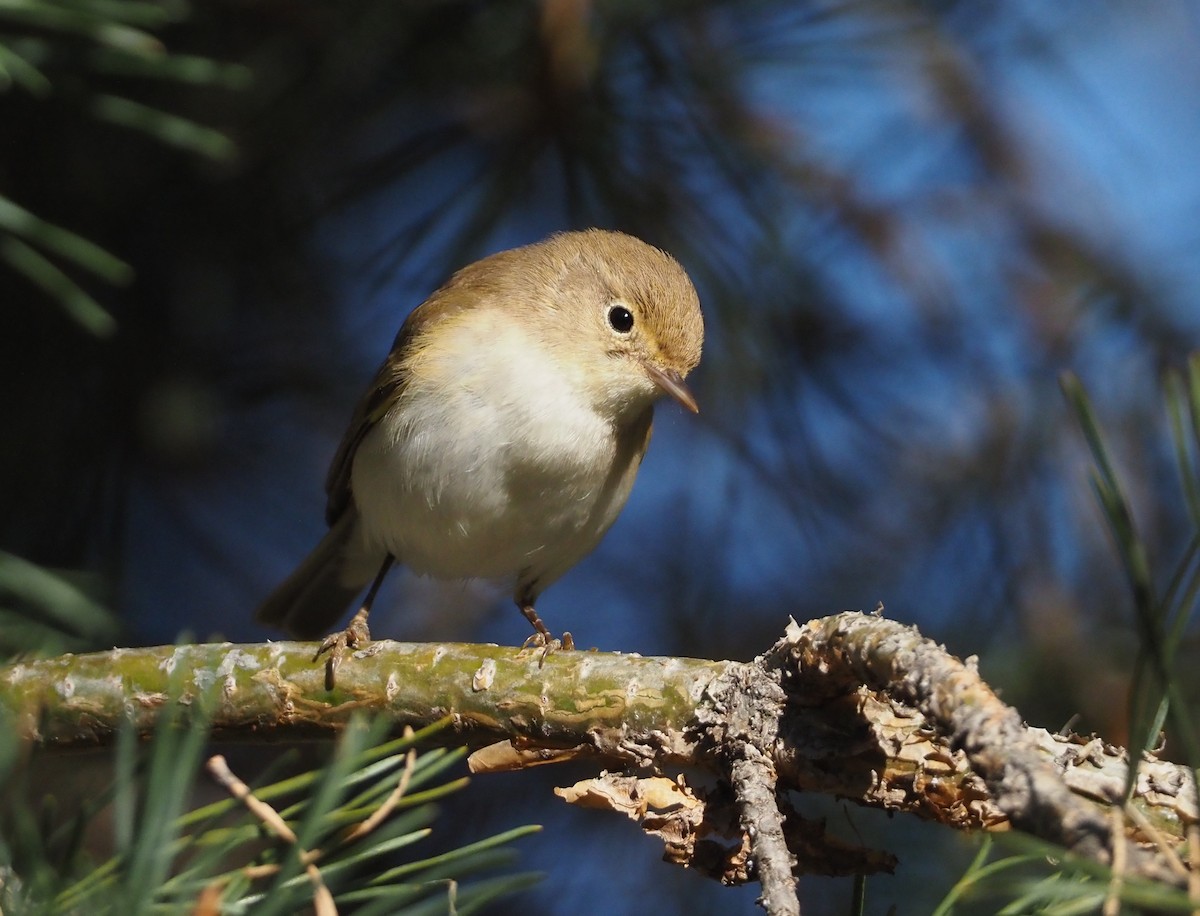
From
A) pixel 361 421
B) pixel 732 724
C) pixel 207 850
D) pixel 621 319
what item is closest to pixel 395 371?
pixel 361 421

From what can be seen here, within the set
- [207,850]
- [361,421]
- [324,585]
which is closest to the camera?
[207,850]

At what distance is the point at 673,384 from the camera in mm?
3270

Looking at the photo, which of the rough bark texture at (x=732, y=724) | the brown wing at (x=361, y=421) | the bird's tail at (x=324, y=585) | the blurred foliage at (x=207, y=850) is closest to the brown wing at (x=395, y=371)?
the brown wing at (x=361, y=421)

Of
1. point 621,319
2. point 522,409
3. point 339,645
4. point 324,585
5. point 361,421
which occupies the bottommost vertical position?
point 324,585

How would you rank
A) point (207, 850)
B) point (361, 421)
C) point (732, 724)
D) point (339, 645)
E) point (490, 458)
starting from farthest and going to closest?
point (361, 421), point (490, 458), point (339, 645), point (732, 724), point (207, 850)

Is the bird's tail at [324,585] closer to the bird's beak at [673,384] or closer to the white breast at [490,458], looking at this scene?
the white breast at [490,458]

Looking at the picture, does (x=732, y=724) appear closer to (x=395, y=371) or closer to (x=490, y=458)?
(x=490, y=458)

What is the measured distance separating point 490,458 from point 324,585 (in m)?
1.18

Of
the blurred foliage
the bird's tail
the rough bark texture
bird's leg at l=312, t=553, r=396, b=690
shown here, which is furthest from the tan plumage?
the blurred foliage

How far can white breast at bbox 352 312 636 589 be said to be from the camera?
3096mm

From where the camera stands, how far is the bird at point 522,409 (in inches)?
123

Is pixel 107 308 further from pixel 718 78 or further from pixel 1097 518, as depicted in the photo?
pixel 1097 518

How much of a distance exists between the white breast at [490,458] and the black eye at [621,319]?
0.97 feet

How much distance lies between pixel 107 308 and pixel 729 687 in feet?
7.37
